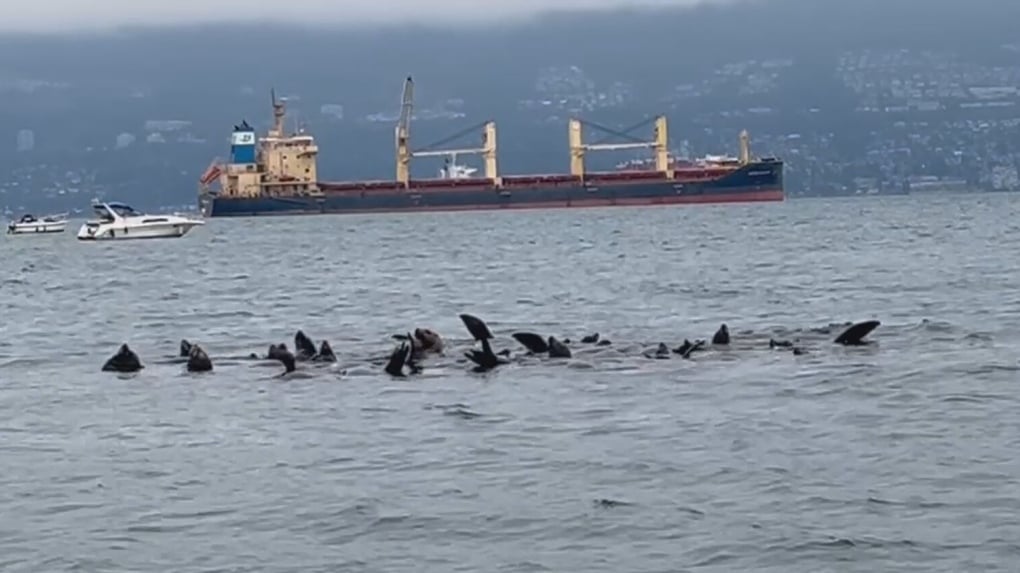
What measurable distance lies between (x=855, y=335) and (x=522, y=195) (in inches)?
4057

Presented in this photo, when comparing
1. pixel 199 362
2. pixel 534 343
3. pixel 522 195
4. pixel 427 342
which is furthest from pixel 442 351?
pixel 522 195

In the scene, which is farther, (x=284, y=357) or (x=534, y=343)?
(x=534, y=343)

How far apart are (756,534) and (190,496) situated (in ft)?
17.7

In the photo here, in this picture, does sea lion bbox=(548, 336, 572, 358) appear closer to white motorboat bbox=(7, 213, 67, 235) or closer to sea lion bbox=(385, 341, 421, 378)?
sea lion bbox=(385, 341, 421, 378)

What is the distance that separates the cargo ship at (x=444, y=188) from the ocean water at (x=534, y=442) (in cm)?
8615

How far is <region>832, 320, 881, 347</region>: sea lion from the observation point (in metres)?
28.4

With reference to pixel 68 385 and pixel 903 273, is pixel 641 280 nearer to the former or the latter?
pixel 903 273

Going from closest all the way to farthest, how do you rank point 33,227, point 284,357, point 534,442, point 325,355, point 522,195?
point 534,442 < point 284,357 < point 325,355 < point 33,227 < point 522,195

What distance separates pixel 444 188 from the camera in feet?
434

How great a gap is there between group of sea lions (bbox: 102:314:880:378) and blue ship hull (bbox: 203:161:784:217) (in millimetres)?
99336

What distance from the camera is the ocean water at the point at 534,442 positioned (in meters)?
14.9

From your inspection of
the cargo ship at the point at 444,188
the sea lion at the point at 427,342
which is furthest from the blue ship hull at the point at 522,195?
the sea lion at the point at 427,342

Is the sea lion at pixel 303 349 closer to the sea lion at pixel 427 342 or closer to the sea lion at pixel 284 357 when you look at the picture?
the sea lion at pixel 284 357

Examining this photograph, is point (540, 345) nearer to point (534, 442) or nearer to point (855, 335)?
point (855, 335)
